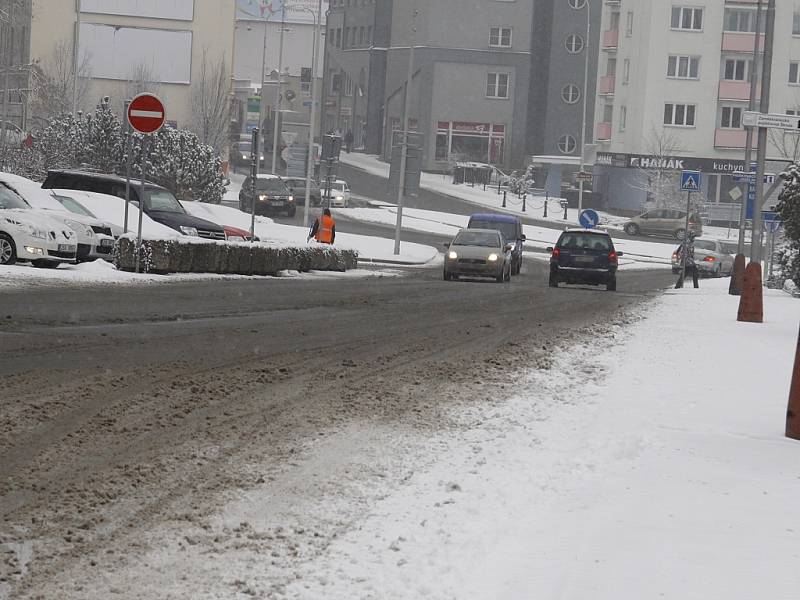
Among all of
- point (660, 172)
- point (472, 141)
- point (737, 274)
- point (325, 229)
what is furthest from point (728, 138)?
point (737, 274)

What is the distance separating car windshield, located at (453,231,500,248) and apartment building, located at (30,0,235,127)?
59457 millimetres

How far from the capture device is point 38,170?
2007 inches

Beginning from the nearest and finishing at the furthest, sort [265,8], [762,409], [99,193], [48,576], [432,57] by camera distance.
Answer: [48,576]
[762,409]
[99,193]
[432,57]
[265,8]

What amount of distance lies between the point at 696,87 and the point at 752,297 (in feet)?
218

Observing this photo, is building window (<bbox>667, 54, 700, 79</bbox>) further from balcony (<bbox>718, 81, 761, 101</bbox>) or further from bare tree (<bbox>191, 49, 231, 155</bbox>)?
bare tree (<bbox>191, 49, 231, 155</bbox>)

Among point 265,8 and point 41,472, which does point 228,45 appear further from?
point 41,472

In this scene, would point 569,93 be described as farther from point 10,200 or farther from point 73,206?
point 10,200

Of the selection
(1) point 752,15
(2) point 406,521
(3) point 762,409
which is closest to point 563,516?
(2) point 406,521

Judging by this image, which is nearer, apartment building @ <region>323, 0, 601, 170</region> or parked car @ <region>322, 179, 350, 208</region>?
parked car @ <region>322, 179, 350, 208</region>

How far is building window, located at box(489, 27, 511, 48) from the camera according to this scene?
9681 cm

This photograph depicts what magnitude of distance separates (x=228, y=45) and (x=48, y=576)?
3698 inches

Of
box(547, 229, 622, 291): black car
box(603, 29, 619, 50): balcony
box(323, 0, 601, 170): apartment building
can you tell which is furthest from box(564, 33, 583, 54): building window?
box(547, 229, 622, 291): black car

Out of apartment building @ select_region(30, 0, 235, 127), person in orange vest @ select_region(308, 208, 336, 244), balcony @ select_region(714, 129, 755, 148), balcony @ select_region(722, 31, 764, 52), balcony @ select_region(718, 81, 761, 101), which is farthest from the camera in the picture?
apartment building @ select_region(30, 0, 235, 127)

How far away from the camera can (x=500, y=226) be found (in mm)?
40562
